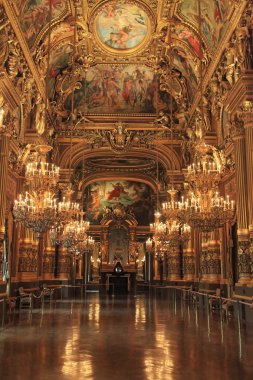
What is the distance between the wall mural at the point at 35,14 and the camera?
46.1ft

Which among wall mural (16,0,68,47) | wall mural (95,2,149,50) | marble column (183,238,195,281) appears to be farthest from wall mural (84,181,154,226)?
wall mural (16,0,68,47)

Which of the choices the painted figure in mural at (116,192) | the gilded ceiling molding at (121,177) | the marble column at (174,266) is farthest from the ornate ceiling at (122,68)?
the painted figure in mural at (116,192)

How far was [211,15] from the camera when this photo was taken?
14383mm

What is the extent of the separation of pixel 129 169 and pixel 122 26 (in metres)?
13.1

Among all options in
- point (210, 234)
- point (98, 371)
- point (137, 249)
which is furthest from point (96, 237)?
point (98, 371)

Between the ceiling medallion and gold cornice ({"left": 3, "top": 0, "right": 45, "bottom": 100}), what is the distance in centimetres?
310

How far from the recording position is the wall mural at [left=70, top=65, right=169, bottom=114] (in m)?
20.7

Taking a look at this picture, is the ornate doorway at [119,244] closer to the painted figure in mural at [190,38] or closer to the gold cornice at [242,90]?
the painted figure in mural at [190,38]

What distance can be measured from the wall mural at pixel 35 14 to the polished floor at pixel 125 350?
958 cm

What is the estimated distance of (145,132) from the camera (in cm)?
2261

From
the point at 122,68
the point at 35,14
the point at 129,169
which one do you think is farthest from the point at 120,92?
the point at 129,169

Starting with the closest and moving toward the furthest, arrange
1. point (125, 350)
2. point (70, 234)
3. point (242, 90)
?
point (125, 350), point (242, 90), point (70, 234)

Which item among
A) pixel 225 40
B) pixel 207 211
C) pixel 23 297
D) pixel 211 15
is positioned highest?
pixel 211 15

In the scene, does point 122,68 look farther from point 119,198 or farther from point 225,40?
point 119,198
